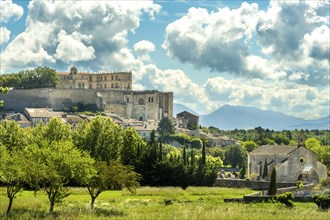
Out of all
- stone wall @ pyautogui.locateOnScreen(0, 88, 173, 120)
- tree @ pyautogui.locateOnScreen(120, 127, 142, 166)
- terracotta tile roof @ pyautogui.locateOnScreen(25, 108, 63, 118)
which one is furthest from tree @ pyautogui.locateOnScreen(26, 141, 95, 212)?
stone wall @ pyautogui.locateOnScreen(0, 88, 173, 120)

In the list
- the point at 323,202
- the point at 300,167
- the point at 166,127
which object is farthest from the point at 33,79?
the point at 323,202

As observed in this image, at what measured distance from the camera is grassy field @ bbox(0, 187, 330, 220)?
30.3 m

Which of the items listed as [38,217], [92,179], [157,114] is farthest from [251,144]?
[38,217]

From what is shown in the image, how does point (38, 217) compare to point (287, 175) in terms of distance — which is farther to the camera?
point (287, 175)

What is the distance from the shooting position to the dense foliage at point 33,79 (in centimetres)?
16912

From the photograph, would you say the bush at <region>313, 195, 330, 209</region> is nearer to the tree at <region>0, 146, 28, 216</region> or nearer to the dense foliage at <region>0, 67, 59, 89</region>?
the tree at <region>0, 146, 28, 216</region>

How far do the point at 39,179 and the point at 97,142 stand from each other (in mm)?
31854

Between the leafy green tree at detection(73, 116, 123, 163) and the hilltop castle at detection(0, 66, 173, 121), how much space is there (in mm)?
91450

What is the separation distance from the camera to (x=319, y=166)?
8244 centimetres

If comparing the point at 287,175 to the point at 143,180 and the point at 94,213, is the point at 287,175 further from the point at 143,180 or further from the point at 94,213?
the point at 94,213

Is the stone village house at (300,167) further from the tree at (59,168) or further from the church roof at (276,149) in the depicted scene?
the tree at (59,168)

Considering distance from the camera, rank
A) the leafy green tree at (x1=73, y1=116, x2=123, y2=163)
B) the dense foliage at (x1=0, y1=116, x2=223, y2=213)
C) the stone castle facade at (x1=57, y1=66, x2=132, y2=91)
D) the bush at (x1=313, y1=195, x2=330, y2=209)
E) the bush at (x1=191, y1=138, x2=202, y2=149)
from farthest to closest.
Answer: the stone castle facade at (x1=57, y1=66, x2=132, y2=91)
the bush at (x1=191, y1=138, x2=202, y2=149)
the leafy green tree at (x1=73, y1=116, x2=123, y2=163)
the dense foliage at (x1=0, y1=116, x2=223, y2=213)
the bush at (x1=313, y1=195, x2=330, y2=209)

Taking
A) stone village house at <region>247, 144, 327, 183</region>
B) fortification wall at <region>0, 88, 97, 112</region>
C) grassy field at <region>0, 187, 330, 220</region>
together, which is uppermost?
fortification wall at <region>0, 88, 97, 112</region>

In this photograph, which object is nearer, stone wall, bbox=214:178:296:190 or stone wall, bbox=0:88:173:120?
stone wall, bbox=214:178:296:190
